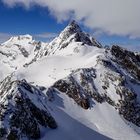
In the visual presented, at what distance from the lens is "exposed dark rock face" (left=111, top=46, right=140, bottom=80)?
71.7m

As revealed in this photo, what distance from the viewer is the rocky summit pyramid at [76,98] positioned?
41.8 meters

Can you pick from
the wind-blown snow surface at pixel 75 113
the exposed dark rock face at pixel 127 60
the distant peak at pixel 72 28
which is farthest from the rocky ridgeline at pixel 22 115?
the distant peak at pixel 72 28

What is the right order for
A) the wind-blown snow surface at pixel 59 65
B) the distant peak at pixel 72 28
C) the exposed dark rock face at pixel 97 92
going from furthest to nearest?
the distant peak at pixel 72 28 → the wind-blown snow surface at pixel 59 65 → the exposed dark rock face at pixel 97 92

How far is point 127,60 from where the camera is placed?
74.2 metres

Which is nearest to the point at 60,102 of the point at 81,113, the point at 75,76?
the point at 81,113

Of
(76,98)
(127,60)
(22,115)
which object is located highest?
(127,60)

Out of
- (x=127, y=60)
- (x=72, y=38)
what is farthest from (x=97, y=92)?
(x=72, y=38)

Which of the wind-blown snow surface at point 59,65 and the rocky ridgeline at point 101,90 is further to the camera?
the wind-blown snow surface at point 59,65

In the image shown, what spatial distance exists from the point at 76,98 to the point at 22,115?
1529 cm

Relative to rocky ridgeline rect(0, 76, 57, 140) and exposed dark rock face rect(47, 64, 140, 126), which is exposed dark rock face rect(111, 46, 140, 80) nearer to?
exposed dark rock face rect(47, 64, 140, 126)

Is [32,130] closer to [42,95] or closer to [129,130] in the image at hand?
[42,95]

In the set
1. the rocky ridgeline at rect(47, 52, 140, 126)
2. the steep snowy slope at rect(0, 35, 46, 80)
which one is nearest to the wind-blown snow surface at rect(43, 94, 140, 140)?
the rocky ridgeline at rect(47, 52, 140, 126)

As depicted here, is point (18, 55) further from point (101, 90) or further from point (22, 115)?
point (22, 115)

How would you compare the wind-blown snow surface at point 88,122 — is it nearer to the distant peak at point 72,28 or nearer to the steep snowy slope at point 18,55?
the distant peak at point 72,28
